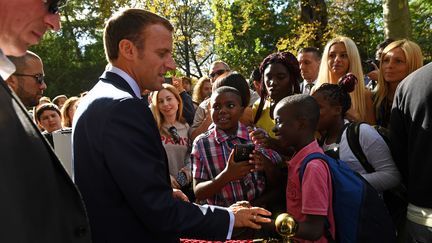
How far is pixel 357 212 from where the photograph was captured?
2631 millimetres

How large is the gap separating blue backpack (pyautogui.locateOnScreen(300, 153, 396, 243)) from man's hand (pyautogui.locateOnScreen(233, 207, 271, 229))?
0.52 meters

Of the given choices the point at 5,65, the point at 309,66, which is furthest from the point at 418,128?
the point at 309,66

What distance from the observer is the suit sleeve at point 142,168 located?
2.09 meters

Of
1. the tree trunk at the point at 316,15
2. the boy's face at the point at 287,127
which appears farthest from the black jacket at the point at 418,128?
the tree trunk at the point at 316,15

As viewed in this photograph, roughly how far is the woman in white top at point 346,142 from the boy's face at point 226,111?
66cm

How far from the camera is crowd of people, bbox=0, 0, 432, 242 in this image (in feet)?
5.29

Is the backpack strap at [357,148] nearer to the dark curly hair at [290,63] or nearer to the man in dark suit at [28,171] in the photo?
the dark curly hair at [290,63]

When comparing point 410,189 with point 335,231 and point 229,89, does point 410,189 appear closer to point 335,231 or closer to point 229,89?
point 335,231

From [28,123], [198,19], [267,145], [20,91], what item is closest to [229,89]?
[267,145]

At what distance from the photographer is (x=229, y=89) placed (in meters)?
3.78

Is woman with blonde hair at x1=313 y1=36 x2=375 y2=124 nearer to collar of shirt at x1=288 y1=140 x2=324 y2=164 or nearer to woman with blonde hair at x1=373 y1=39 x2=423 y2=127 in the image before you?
woman with blonde hair at x1=373 y1=39 x2=423 y2=127

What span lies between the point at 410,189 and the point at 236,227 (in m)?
1.26

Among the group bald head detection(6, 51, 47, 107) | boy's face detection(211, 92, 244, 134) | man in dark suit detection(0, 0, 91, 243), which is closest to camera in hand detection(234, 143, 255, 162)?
boy's face detection(211, 92, 244, 134)

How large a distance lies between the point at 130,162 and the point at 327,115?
1.93 m
